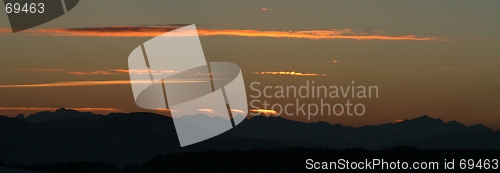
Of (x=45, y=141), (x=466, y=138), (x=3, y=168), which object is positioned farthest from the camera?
(x=45, y=141)

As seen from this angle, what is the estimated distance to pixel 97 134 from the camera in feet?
398

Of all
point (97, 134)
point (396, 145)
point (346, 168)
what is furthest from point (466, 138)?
point (97, 134)

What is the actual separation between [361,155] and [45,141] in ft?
259

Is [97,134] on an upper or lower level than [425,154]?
lower

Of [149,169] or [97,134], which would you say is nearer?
[149,169]

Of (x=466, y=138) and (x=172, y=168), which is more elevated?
(x=172, y=168)

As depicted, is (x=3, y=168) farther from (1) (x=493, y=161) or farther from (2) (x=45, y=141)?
(2) (x=45, y=141)

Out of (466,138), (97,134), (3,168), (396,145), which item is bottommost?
Answer: (97,134)

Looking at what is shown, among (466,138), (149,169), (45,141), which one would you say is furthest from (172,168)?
(45,141)

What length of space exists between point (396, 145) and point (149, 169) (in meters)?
12.7

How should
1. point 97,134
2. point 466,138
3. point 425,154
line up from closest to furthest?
point 425,154 → point 466,138 → point 97,134

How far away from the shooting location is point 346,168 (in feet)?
95.8

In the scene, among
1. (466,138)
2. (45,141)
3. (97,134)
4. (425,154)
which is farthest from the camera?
(97,134)

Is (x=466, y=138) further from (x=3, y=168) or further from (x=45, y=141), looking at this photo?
(x=3, y=168)
